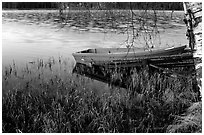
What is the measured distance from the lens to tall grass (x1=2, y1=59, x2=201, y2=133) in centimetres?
380

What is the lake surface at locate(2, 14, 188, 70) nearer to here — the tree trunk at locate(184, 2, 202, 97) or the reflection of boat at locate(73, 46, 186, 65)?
the reflection of boat at locate(73, 46, 186, 65)

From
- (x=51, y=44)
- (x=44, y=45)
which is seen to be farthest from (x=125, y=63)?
(x=51, y=44)

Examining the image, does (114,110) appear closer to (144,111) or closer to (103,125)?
(144,111)

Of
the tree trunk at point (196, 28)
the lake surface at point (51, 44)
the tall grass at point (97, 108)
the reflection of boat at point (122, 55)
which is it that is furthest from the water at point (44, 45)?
the tree trunk at point (196, 28)

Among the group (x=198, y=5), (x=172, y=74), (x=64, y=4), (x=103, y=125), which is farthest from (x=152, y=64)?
(x=198, y=5)

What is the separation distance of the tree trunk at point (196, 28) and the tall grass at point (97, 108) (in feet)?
3.77

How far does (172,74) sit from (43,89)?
10.1ft

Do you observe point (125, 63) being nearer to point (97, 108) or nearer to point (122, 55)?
point (122, 55)

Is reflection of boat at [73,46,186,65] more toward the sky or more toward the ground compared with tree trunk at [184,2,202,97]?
more toward the ground

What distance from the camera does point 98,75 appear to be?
7.75 m

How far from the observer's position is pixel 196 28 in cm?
195

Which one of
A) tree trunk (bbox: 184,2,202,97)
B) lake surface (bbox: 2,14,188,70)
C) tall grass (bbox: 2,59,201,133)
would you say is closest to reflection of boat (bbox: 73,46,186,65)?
lake surface (bbox: 2,14,188,70)

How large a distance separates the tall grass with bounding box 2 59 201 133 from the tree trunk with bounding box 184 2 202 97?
3.77 feet

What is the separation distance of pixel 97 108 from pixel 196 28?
296 centimetres
